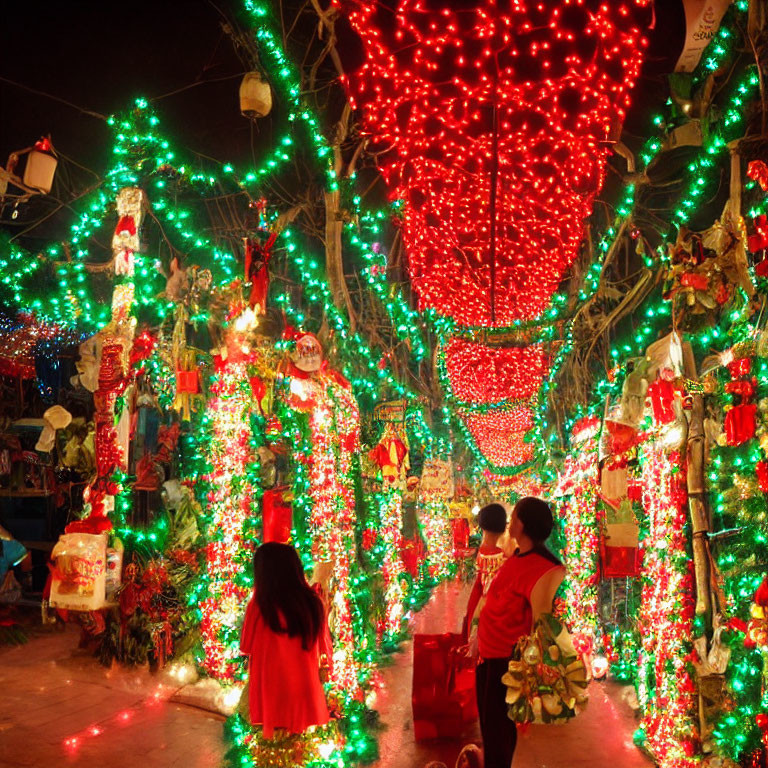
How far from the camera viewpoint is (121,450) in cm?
734

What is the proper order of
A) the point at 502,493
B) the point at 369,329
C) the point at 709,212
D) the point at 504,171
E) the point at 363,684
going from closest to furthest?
the point at 709,212 → the point at 363,684 → the point at 504,171 → the point at 369,329 → the point at 502,493

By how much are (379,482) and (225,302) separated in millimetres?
5326

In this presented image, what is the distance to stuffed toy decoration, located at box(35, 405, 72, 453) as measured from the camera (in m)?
10.2

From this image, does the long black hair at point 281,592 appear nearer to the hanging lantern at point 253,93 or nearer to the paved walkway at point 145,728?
the paved walkway at point 145,728

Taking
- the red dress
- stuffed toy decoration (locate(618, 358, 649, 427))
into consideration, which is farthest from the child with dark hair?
the red dress

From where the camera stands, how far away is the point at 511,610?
4.24m

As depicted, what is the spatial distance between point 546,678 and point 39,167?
663 cm

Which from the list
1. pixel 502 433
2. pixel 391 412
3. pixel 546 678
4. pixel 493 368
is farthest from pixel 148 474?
pixel 502 433

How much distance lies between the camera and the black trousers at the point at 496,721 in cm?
418

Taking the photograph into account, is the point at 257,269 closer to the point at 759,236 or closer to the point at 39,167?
the point at 39,167

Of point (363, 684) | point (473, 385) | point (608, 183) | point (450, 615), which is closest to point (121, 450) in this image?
point (363, 684)

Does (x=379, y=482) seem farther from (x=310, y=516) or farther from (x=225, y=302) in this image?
(x=225, y=302)

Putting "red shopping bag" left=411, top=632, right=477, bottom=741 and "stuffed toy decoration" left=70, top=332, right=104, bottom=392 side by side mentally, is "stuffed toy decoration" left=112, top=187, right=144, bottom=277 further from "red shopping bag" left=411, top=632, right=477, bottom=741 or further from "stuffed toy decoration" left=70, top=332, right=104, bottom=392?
"red shopping bag" left=411, top=632, right=477, bottom=741

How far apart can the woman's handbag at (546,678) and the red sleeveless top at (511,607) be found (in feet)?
0.60
